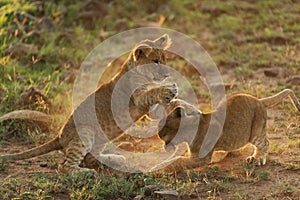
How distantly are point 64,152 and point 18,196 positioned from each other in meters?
0.92

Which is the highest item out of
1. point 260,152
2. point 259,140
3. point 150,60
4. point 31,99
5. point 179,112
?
point 150,60

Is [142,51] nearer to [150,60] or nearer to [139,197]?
[150,60]

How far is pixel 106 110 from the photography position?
6215mm

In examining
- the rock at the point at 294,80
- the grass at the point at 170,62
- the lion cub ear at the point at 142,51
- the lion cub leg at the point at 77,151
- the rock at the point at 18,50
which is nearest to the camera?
the grass at the point at 170,62

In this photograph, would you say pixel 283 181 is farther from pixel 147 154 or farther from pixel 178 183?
pixel 147 154

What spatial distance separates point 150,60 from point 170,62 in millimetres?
3445

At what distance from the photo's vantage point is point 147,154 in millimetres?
6461

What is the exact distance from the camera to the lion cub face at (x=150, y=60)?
248 inches

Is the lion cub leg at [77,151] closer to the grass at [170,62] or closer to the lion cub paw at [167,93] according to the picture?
the grass at [170,62]

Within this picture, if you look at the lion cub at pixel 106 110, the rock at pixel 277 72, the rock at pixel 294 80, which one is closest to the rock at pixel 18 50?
the lion cub at pixel 106 110

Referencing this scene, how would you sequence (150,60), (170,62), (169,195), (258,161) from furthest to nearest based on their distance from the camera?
1. (170,62)
2. (150,60)
3. (258,161)
4. (169,195)

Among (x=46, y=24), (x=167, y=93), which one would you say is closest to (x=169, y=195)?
(x=167, y=93)

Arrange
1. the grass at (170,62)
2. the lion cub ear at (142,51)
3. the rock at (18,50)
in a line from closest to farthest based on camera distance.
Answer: the grass at (170,62), the lion cub ear at (142,51), the rock at (18,50)

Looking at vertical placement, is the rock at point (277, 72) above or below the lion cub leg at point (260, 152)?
below
